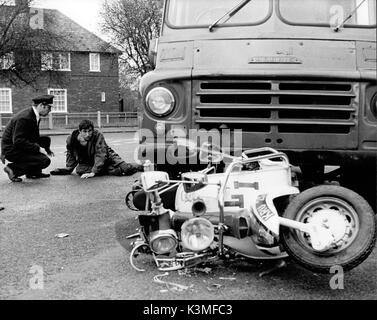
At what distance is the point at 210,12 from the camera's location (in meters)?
5.69

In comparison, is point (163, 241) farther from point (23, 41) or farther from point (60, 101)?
point (60, 101)

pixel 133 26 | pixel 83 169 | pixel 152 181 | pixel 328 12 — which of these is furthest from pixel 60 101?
pixel 152 181

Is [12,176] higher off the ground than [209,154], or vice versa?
[209,154]

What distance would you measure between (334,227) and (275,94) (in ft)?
4.50

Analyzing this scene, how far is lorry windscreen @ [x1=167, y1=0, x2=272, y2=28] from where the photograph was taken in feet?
17.9

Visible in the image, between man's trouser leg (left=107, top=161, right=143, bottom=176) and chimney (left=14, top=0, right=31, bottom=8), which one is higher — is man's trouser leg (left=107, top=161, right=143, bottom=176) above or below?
below

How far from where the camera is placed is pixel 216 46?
204 inches

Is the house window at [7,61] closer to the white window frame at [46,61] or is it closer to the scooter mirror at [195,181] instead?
the white window frame at [46,61]

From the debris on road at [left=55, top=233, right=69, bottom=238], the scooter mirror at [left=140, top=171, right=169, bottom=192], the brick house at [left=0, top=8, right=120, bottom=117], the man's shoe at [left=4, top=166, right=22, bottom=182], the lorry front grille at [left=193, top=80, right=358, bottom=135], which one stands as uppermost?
the brick house at [left=0, top=8, right=120, bottom=117]

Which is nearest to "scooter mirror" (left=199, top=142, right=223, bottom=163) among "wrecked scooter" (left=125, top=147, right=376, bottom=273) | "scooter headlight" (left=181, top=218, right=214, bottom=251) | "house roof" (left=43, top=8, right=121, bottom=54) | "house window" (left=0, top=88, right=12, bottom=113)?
"wrecked scooter" (left=125, top=147, right=376, bottom=273)

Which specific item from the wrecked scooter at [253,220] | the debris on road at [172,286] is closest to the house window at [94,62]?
the wrecked scooter at [253,220]

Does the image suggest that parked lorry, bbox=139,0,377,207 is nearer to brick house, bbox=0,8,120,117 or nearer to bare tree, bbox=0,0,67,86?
bare tree, bbox=0,0,67,86

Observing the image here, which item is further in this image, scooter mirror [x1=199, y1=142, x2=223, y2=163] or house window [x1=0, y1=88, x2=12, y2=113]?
house window [x1=0, y1=88, x2=12, y2=113]

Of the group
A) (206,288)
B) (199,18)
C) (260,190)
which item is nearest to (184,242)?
(206,288)
